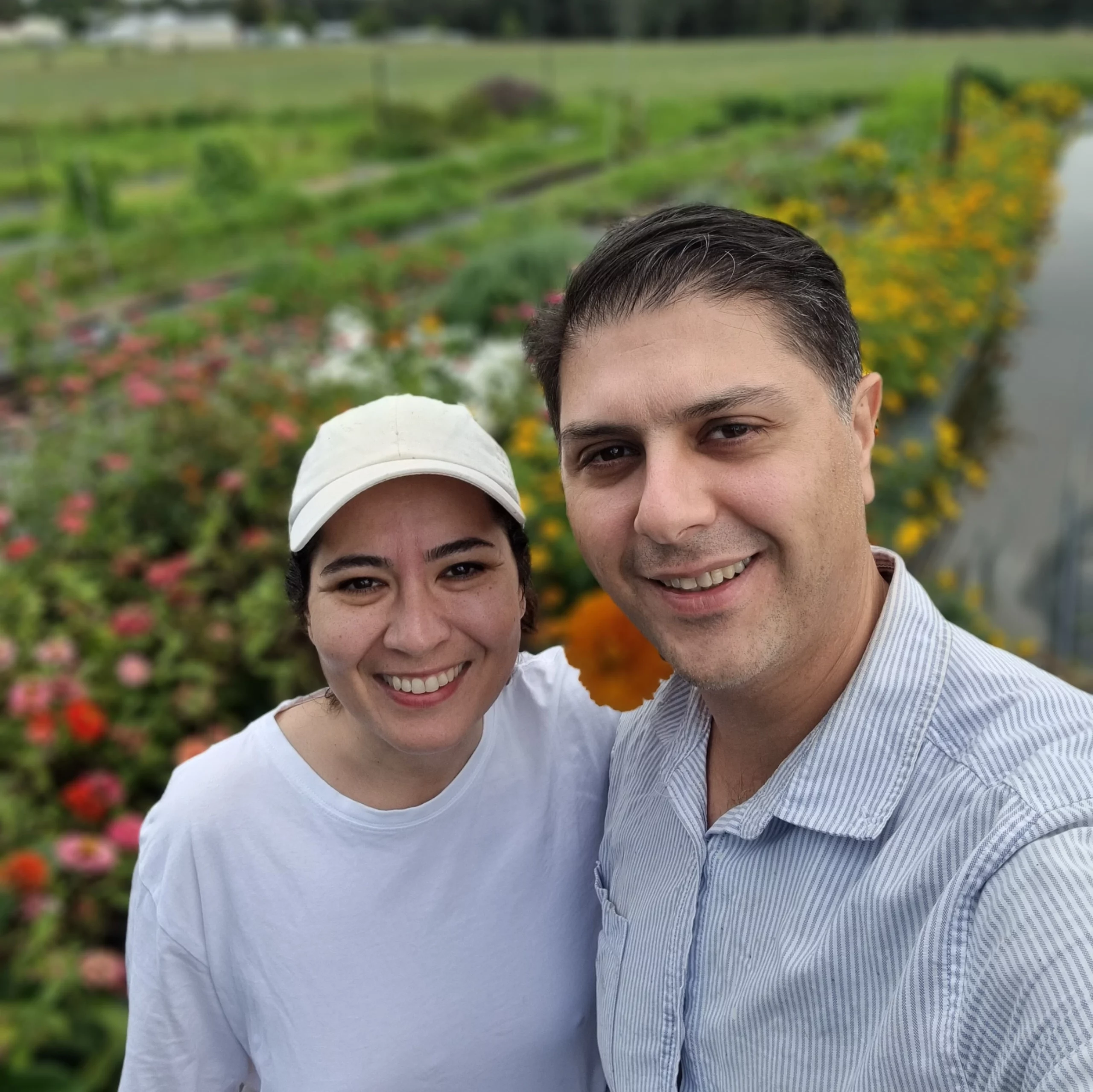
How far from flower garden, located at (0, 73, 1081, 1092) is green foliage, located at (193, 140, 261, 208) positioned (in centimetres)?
8

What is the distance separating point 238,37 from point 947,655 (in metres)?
23.4

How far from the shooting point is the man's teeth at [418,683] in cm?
131

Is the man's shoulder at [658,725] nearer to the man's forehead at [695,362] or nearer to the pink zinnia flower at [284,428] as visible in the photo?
the man's forehead at [695,362]

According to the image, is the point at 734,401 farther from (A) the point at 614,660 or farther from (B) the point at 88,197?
(B) the point at 88,197

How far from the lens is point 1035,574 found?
14.3 feet

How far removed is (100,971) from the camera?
2.05 m

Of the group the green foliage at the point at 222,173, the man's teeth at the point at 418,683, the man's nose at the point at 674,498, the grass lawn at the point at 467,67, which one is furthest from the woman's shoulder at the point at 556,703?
the grass lawn at the point at 467,67

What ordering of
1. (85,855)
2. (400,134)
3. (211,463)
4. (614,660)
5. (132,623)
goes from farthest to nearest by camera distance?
(400,134)
(211,463)
(132,623)
(85,855)
(614,660)

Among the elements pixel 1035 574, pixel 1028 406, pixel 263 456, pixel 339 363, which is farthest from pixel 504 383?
pixel 1028 406

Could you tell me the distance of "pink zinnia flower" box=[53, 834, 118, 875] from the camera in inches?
86.7

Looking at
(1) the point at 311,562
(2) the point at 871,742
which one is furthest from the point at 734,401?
(1) the point at 311,562

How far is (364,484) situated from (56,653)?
2.04 m

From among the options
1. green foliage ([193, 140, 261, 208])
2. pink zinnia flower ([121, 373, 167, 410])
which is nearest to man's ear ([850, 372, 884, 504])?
pink zinnia flower ([121, 373, 167, 410])

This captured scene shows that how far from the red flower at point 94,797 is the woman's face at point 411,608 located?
141 centimetres
